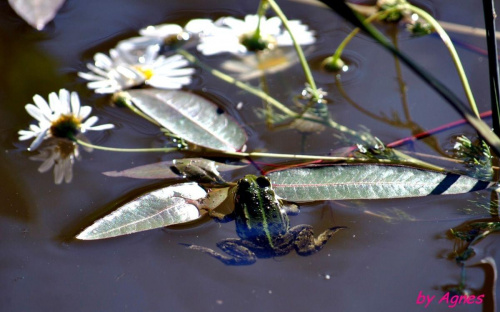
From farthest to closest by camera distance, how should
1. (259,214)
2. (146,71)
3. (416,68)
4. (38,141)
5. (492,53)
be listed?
(146,71) → (38,141) → (259,214) → (492,53) → (416,68)

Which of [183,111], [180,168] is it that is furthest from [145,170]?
[183,111]

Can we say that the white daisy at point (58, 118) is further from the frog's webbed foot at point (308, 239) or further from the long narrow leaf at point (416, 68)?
the long narrow leaf at point (416, 68)

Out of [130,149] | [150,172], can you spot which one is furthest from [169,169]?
[130,149]

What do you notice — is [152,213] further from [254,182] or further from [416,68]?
[416,68]

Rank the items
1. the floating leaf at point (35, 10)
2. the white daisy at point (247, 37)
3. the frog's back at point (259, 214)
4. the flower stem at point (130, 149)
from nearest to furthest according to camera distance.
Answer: the frog's back at point (259, 214) → the flower stem at point (130, 149) → the floating leaf at point (35, 10) → the white daisy at point (247, 37)

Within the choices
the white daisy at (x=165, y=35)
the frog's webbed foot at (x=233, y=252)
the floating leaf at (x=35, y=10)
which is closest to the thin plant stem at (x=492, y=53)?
the frog's webbed foot at (x=233, y=252)

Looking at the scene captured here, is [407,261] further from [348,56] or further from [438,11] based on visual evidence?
[438,11]
